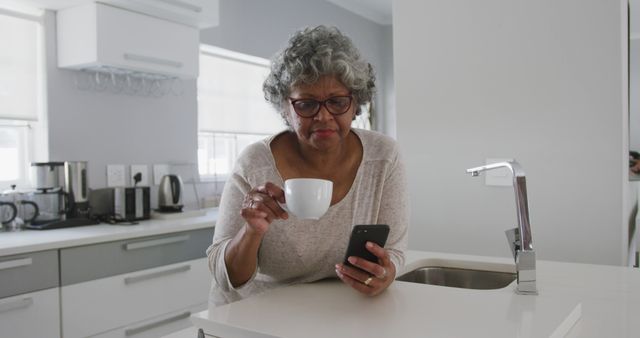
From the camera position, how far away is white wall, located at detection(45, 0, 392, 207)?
2744 mm

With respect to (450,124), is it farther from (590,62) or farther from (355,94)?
(355,94)

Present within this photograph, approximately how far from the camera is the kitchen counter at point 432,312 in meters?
0.98

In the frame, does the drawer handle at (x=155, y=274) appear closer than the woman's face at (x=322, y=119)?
No

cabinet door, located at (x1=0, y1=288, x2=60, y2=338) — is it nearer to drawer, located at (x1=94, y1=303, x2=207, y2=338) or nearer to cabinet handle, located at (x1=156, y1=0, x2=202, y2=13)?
drawer, located at (x1=94, y1=303, x2=207, y2=338)

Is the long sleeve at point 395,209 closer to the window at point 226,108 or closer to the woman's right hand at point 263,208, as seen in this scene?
the woman's right hand at point 263,208

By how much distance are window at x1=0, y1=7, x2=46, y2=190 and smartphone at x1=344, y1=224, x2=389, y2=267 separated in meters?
2.18

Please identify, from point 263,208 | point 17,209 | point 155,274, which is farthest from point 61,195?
point 263,208

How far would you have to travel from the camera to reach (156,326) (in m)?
2.46

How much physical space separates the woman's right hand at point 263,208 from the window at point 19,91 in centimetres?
204

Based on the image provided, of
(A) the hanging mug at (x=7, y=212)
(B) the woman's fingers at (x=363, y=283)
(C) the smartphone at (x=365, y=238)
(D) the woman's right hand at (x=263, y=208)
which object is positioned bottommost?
(B) the woman's fingers at (x=363, y=283)

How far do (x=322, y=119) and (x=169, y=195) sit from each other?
75.4 inches

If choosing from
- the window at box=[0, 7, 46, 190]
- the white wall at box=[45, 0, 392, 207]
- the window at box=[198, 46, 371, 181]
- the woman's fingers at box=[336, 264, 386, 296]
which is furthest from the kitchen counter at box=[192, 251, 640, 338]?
the window at box=[198, 46, 371, 181]

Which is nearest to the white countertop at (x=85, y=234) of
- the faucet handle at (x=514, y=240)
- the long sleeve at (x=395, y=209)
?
the long sleeve at (x=395, y=209)

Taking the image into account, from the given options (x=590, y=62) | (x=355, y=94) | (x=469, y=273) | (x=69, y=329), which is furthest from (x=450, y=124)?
(x=69, y=329)
